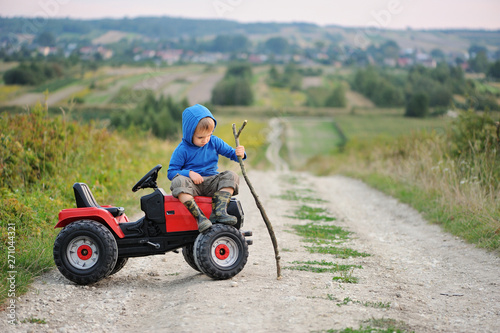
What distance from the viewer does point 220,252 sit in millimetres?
6426

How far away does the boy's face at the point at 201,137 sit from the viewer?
648 centimetres

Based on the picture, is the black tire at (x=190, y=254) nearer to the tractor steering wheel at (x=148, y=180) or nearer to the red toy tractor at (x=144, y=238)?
the red toy tractor at (x=144, y=238)

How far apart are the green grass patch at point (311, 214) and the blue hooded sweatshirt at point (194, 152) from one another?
5.58 metres

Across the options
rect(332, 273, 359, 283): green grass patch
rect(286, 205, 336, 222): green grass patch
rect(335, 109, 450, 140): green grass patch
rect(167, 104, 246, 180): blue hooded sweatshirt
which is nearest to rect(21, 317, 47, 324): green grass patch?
rect(167, 104, 246, 180): blue hooded sweatshirt

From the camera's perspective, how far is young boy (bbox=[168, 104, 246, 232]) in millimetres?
6336

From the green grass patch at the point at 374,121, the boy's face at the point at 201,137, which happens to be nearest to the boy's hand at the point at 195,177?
the boy's face at the point at 201,137

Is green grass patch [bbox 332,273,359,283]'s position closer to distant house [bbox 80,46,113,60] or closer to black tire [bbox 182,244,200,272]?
black tire [bbox 182,244,200,272]

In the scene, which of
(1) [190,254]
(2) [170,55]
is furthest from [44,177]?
(2) [170,55]

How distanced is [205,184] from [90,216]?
1506 millimetres

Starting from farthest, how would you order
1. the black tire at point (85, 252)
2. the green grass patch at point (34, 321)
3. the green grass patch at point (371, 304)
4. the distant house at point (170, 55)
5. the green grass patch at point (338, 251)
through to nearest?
the distant house at point (170, 55), the green grass patch at point (338, 251), the black tire at point (85, 252), the green grass patch at point (371, 304), the green grass patch at point (34, 321)

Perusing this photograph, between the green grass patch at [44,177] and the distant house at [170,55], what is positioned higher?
the distant house at [170,55]

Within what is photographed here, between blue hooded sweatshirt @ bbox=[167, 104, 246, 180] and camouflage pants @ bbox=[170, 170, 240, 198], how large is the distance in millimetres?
110

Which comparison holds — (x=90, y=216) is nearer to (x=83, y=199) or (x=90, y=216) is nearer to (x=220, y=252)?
(x=83, y=199)

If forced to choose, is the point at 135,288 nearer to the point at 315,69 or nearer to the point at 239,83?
the point at 239,83
